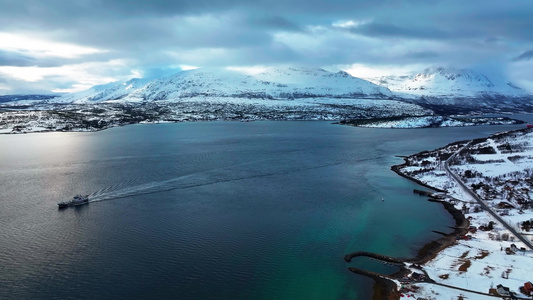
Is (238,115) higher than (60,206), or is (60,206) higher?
(238,115)

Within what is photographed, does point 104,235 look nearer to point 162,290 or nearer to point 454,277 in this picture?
point 162,290

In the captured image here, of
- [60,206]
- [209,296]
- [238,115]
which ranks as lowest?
[209,296]

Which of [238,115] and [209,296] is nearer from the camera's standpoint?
[209,296]

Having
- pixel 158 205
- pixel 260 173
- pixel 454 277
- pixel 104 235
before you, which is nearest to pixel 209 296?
pixel 104 235

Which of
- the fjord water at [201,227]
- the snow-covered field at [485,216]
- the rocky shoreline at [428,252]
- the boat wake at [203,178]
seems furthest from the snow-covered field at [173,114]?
the rocky shoreline at [428,252]

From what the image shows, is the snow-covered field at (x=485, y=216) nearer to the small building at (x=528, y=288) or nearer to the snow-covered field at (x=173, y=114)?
the small building at (x=528, y=288)

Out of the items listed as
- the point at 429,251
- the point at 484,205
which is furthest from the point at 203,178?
the point at 484,205

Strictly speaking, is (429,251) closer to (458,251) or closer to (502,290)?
(458,251)
